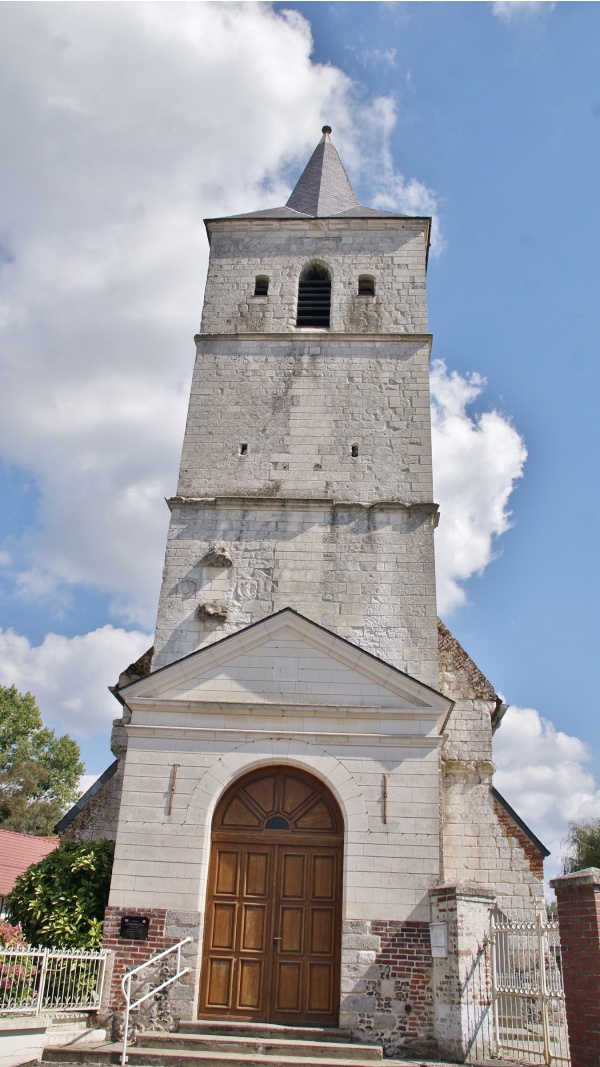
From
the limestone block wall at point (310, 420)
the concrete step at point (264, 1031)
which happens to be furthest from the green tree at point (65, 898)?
the limestone block wall at point (310, 420)

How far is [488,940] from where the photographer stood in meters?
10.0

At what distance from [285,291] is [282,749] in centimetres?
988

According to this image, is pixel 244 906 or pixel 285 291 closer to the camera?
pixel 244 906

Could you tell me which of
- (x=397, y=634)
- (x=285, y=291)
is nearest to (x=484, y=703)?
(x=397, y=634)

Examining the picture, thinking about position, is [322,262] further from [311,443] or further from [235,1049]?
[235,1049]

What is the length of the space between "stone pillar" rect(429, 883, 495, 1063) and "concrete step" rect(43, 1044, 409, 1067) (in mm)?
820

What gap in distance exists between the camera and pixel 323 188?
19953 mm

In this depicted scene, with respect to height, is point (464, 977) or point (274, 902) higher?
point (274, 902)

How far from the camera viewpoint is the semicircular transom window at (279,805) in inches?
452

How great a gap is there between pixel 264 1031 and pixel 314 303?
13.1 m

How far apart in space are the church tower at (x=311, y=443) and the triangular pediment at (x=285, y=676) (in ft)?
4.35

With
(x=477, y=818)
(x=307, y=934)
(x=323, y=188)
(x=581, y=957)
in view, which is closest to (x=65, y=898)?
(x=307, y=934)

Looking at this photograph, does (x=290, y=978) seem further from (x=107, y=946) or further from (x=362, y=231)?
(x=362, y=231)

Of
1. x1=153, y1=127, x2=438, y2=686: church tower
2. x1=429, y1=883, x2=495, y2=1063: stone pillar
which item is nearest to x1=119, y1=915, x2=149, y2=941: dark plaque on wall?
x1=429, y1=883, x2=495, y2=1063: stone pillar
